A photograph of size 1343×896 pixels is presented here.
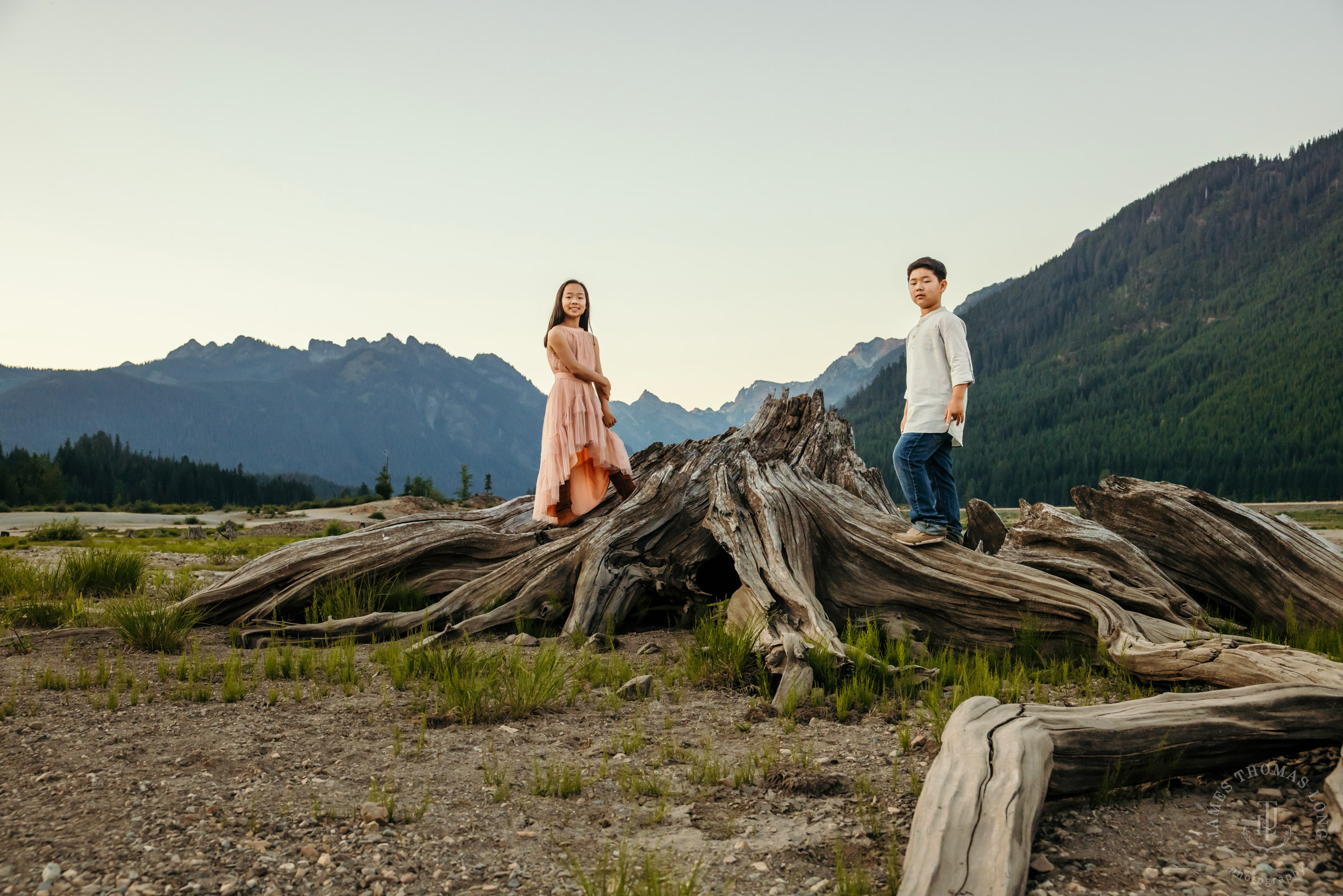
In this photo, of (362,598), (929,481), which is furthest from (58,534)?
(929,481)

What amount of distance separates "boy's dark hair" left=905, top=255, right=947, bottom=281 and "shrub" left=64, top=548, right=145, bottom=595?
30.0 feet

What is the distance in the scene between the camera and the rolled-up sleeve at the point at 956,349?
6250 millimetres

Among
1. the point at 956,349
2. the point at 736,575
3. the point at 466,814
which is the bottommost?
the point at 466,814

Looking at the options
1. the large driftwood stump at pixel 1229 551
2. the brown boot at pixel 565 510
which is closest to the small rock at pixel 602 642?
the brown boot at pixel 565 510

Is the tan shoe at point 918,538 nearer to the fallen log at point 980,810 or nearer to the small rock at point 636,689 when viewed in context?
the small rock at point 636,689

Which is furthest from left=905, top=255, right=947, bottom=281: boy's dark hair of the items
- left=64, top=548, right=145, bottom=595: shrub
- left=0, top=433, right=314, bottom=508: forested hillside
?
left=0, top=433, right=314, bottom=508: forested hillside

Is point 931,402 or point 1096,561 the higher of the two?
point 931,402

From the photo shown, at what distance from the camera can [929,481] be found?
6.60m

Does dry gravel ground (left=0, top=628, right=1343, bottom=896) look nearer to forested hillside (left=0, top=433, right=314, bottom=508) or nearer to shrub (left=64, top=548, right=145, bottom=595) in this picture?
shrub (left=64, top=548, right=145, bottom=595)

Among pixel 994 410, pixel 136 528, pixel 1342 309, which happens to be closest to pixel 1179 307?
pixel 1342 309

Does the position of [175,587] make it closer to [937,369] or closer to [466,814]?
[466,814]

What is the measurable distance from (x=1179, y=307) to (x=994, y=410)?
69601 millimetres

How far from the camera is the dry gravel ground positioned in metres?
2.62

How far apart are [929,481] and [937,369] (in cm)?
97
